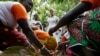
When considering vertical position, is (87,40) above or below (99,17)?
below

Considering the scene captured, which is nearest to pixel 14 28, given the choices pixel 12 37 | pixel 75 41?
pixel 12 37

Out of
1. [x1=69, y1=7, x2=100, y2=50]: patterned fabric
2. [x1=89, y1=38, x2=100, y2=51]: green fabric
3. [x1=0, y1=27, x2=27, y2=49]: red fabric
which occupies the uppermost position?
[x1=69, y1=7, x2=100, y2=50]: patterned fabric

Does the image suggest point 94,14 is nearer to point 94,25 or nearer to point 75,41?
point 94,25

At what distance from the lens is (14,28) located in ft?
14.5

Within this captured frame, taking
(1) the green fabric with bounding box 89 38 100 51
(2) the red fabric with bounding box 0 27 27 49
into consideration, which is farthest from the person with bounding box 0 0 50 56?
(1) the green fabric with bounding box 89 38 100 51

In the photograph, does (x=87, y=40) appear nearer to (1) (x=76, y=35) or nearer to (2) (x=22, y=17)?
(1) (x=76, y=35)

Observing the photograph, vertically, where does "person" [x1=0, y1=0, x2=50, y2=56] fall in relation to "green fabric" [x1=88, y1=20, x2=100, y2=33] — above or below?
below

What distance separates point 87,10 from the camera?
11.2 ft

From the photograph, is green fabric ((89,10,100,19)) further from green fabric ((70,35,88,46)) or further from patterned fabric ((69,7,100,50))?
green fabric ((70,35,88,46))

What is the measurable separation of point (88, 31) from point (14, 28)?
4.32 ft

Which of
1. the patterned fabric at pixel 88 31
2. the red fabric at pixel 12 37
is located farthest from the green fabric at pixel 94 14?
the red fabric at pixel 12 37

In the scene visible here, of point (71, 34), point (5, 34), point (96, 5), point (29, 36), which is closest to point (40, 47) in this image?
point (29, 36)

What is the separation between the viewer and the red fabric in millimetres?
4320

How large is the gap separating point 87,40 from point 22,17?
111cm
